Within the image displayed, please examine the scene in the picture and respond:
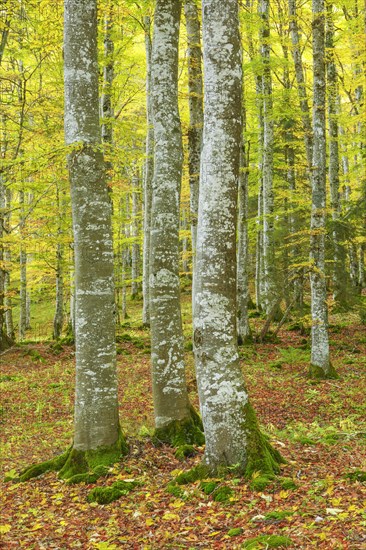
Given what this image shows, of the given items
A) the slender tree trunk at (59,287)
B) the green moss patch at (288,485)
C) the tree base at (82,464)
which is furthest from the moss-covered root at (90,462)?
the slender tree trunk at (59,287)

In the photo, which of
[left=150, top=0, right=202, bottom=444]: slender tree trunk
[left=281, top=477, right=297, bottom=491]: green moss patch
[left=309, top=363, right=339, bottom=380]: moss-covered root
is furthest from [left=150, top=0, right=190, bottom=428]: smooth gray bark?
[left=309, top=363, right=339, bottom=380]: moss-covered root

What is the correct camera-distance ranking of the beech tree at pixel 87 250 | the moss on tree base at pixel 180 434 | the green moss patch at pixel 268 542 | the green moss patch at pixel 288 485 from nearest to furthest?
1. the green moss patch at pixel 268 542
2. the green moss patch at pixel 288 485
3. the beech tree at pixel 87 250
4. the moss on tree base at pixel 180 434

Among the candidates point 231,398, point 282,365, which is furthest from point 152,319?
point 282,365

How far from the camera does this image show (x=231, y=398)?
4918 millimetres

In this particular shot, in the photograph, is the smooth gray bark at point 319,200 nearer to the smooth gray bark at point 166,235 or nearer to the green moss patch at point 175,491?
the smooth gray bark at point 166,235

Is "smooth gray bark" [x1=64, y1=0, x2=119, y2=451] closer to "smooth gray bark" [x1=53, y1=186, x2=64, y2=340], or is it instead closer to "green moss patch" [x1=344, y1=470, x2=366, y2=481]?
"green moss patch" [x1=344, y1=470, x2=366, y2=481]

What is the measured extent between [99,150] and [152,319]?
2516 millimetres

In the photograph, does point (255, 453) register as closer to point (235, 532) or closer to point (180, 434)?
point (235, 532)

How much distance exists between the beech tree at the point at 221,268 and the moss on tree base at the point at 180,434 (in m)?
1.63

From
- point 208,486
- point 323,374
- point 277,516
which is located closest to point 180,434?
point 208,486

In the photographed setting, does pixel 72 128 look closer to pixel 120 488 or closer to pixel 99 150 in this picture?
pixel 99 150

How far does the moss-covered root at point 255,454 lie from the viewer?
4.91m

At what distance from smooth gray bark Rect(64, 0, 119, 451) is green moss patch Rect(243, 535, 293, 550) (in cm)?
297

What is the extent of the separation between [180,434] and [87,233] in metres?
3.14
